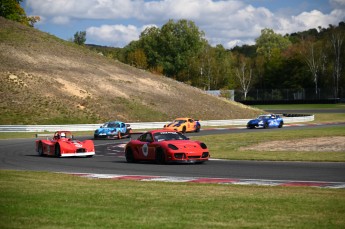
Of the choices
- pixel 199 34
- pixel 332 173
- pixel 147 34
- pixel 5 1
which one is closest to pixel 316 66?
pixel 199 34

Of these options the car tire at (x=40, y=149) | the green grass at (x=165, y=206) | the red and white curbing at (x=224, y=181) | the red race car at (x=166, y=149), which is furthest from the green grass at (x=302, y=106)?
the green grass at (x=165, y=206)

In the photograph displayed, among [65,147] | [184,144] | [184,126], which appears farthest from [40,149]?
[184,126]

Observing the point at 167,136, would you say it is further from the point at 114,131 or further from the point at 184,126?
the point at 184,126

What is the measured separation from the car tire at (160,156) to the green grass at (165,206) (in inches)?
307

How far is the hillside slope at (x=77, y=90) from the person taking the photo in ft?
222

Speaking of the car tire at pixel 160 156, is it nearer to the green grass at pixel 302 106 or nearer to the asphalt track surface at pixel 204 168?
the asphalt track surface at pixel 204 168

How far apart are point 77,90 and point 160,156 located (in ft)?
173

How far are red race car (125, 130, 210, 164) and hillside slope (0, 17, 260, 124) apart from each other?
40.8m

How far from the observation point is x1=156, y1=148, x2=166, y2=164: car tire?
2242 centimetres

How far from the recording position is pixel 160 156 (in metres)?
22.6

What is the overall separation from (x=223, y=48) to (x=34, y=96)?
86.4 metres

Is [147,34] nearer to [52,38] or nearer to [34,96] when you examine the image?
[52,38]

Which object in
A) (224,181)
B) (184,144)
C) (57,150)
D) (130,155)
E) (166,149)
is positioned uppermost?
(184,144)

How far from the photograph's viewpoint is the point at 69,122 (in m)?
64.6
